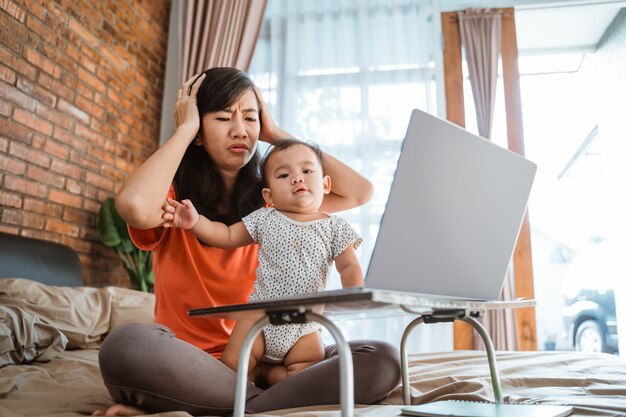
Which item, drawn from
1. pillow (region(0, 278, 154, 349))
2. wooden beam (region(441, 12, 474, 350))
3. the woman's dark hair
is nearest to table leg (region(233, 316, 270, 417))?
the woman's dark hair

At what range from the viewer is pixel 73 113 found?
288 cm

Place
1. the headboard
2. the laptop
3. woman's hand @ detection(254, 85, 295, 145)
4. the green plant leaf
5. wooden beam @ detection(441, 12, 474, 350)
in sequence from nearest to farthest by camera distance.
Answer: the laptop, woman's hand @ detection(254, 85, 295, 145), the headboard, the green plant leaf, wooden beam @ detection(441, 12, 474, 350)

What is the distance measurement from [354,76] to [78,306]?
2372mm

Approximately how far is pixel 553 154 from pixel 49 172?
13.5ft

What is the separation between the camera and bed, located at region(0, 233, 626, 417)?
3.76 ft

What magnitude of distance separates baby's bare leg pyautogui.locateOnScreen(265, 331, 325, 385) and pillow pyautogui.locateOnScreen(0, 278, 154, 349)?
3.41 ft

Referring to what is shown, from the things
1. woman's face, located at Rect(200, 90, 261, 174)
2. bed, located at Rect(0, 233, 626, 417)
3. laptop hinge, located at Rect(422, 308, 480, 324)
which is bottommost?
bed, located at Rect(0, 233, 626, 417)

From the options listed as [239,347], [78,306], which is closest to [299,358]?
[239,347]

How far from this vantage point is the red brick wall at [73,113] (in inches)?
96.7

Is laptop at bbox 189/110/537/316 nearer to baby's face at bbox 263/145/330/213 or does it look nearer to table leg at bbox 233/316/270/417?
table leg at bbox 233/316/270/417

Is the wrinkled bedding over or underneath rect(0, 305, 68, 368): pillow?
underneath

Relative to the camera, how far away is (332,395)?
1.10 meters

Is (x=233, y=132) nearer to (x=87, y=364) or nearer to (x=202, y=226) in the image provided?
(x=202, y=226)

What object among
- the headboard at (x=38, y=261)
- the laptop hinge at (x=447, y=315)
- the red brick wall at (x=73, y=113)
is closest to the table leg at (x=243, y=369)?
the laptop hinge at (x=447, y=315)
